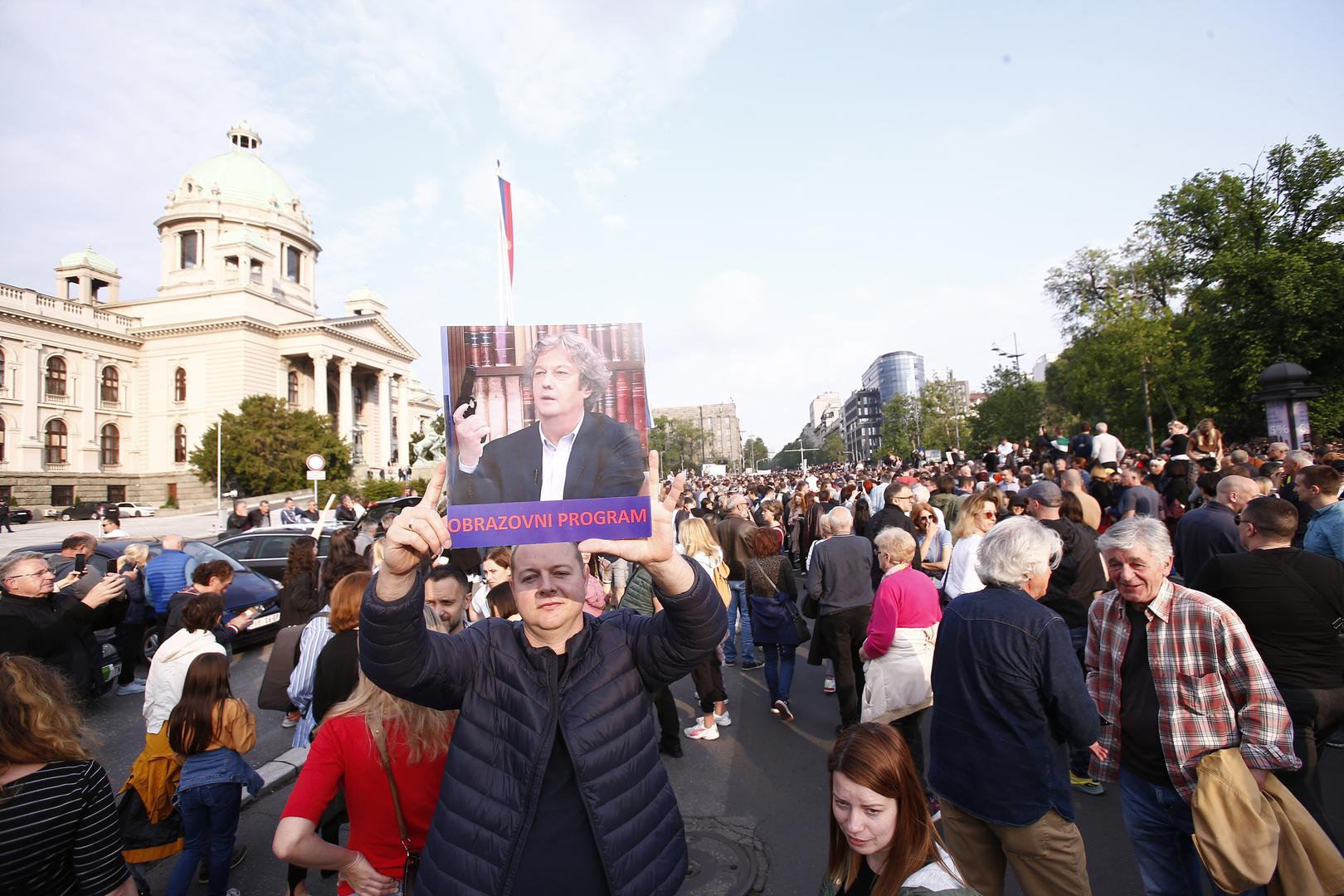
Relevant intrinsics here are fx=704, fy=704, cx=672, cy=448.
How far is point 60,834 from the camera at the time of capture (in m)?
2.21

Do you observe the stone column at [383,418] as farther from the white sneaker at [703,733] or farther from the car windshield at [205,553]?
the white sneaker at [703,733]

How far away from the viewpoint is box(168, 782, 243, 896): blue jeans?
367 centimetres

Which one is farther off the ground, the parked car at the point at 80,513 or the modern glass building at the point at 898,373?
the modern glass building at the point at 898,373

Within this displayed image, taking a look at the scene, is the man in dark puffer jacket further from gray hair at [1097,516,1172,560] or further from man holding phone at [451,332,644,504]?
gray hair at [1097,516,1172,560]

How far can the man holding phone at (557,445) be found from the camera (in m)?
2.30

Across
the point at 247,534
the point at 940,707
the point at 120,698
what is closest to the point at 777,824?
the point at 940,707

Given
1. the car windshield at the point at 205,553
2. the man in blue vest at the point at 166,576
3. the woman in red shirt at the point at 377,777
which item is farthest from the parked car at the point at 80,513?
the woman in red shirt at the point at 377,777

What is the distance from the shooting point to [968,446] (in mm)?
53188

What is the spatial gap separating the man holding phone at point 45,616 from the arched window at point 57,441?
2367 inches

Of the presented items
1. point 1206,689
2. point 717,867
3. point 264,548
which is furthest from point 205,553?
point 1206,689

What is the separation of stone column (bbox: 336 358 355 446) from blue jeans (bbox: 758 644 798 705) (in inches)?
2516

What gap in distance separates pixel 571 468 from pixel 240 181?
8416 centimetres

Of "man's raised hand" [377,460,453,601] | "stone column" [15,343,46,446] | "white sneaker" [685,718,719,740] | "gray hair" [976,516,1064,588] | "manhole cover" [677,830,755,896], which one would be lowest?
"white sneaker" [685,718,719,740]

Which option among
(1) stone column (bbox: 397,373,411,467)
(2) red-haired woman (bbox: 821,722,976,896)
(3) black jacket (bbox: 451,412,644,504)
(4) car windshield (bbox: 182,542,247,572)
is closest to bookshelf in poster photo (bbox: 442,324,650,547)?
(3) black jacket (bbox: 451,412,644,504)
